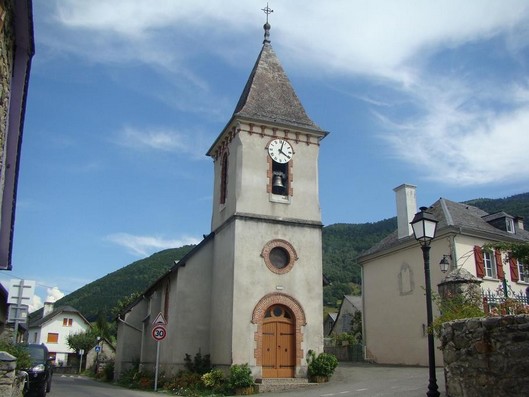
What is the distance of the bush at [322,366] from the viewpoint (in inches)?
733

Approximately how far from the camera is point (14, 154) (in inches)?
345

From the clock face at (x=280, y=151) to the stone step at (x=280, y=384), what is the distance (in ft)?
28.4

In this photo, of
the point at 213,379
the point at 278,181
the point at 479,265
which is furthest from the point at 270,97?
the point at 479,265

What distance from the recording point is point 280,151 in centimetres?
2145

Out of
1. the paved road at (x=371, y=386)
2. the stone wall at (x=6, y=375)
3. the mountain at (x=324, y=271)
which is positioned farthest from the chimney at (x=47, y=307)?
the stone wall at (x=6, y=375)

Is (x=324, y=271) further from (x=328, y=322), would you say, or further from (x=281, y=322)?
(x=281, y=322)

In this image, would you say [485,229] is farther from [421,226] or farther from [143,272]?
[143,272]

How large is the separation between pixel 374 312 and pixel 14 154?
2520 centimetres

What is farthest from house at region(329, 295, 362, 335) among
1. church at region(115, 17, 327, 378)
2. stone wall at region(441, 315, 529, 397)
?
stone wall at region(441, 315, 529, 397)

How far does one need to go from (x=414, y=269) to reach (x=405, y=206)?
3700mm

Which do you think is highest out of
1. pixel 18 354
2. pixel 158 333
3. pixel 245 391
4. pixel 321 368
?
pixel 158 333

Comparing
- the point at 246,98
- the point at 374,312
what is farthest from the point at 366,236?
the point at 246,98

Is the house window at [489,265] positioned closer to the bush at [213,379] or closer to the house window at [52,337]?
the bush at [213,379]

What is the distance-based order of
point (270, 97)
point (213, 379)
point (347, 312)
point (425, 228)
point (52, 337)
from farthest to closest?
point (52, 337)
point (347, 312)
point (270, 97)
point (213, 379)
point (425, 228)
